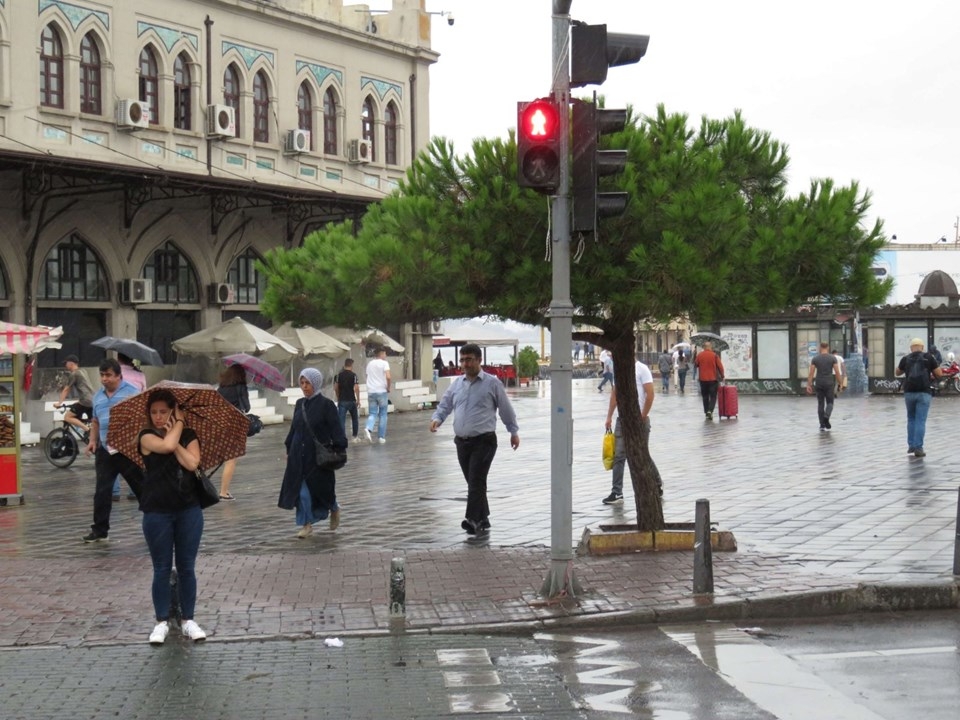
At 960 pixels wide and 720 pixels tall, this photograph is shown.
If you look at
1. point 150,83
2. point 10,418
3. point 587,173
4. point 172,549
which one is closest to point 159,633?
point 172,549

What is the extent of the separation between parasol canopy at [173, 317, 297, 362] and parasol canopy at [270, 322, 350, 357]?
0.55 meters

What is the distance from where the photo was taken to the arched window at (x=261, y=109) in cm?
3688

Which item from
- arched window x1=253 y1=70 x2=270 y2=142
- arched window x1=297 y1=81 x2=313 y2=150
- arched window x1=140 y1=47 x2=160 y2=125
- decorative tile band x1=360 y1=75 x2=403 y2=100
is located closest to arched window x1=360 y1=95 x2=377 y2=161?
decorative tile band x1=360 y1=75 x2=403 y2=100

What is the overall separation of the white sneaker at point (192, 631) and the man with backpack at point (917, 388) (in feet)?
43.9

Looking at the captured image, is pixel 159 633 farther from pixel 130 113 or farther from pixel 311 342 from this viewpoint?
pixel 130 113

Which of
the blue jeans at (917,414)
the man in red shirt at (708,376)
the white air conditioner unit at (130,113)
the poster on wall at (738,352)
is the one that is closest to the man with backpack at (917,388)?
the blue jeans at (917,414)

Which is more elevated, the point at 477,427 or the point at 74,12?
the point at 74,12

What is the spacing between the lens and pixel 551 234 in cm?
987

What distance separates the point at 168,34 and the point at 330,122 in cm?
683

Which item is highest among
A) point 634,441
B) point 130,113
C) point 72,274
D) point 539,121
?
point 130,113

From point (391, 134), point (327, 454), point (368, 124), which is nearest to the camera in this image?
point (327, 454)

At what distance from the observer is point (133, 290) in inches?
1289

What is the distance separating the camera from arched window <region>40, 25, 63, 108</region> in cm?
3086

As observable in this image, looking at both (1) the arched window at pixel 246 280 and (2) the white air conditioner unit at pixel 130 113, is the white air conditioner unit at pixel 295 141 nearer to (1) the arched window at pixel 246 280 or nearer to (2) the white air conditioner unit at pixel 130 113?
(1) the arched window at pixel 246 280
